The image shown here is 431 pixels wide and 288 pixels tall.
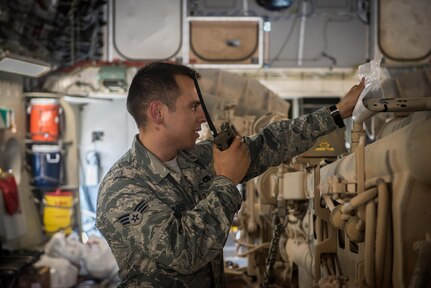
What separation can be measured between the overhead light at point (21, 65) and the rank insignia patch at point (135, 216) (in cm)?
527

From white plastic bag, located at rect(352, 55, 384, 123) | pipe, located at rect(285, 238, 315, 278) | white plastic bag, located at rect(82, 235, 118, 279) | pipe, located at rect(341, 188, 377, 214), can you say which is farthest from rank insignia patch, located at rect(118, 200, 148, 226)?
white plastic bag, located at rect(82, 235, 118, 279)

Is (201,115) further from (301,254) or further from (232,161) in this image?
(301,254)

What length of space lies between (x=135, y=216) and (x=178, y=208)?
0.19 meters

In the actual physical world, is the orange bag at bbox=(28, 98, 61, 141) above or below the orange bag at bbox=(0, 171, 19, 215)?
above

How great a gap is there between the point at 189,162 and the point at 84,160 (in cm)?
730

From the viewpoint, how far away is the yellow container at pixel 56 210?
803cm

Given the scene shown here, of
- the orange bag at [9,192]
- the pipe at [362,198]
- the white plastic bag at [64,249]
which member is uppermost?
the pipe at [362,198]

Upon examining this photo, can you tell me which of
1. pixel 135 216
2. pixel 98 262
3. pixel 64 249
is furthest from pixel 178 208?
pixel 64 249

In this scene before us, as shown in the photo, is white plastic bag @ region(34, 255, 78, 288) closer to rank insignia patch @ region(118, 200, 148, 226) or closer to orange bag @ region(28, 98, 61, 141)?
orange bag @ region(28, 98, 61, 141)

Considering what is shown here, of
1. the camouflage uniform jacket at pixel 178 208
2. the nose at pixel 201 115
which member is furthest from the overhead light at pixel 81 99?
the nose at pixel 201 115

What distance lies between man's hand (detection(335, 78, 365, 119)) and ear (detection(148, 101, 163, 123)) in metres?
0.68

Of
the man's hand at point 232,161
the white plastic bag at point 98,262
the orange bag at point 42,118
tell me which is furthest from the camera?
the orange bag at point 42,118

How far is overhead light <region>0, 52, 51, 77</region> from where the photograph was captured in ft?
21.7

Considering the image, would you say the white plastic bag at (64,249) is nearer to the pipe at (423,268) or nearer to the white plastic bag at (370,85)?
the white plastic bag at (370,85)
